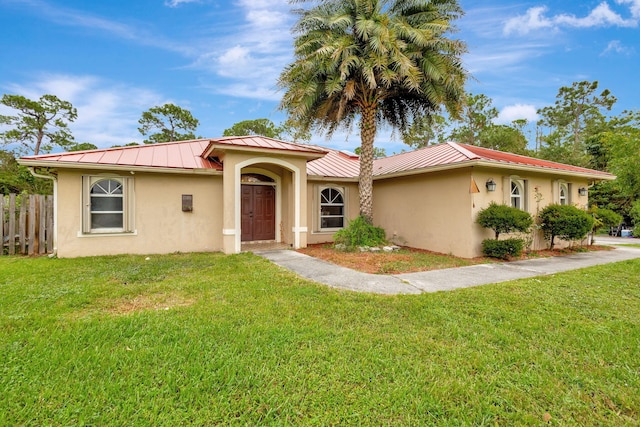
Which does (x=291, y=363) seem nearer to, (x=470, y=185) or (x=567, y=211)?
(x=470, y=185)

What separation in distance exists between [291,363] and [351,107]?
33.2ft

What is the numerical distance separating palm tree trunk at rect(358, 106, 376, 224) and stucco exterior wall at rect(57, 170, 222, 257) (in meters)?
5.22

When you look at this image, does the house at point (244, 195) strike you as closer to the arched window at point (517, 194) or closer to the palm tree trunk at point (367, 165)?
the arched window at point (517, 194)

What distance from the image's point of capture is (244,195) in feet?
36.9

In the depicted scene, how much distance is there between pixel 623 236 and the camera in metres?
20.1

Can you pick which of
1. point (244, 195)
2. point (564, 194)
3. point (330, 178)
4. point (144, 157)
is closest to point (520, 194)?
point (564, 194)

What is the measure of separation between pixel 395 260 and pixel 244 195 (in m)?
6.26

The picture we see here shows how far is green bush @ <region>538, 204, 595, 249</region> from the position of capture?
9.84 m

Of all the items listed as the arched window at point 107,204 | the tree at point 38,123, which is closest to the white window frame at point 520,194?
the arched window at point 107,204

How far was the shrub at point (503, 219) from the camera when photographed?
8.59 meters

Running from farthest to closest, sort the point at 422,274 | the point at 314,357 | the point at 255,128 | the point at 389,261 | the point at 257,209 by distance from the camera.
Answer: the point at 255,128, the point at 257,209, the point at 389,261, the point at 422,274, the point at 314,357

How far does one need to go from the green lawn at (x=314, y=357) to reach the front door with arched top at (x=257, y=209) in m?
6.28

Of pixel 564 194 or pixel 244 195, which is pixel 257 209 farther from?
pixel 564 194

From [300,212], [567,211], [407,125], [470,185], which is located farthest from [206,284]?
[567,211]
